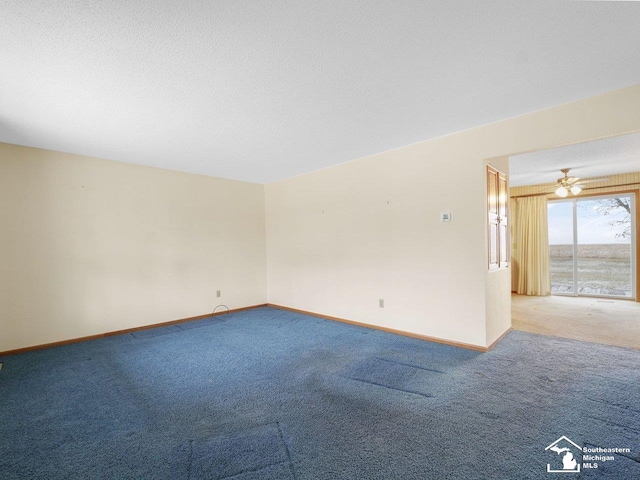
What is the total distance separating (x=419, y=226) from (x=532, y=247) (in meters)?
4.76

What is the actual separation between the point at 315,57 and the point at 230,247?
419 cm

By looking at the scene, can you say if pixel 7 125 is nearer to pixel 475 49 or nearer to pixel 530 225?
pixel 475 49

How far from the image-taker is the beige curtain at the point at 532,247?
21.9ft

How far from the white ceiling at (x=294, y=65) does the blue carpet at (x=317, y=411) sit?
255cm

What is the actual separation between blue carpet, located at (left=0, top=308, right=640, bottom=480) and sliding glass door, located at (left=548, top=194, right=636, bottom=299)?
164 inches

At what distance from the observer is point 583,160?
4.75 metres

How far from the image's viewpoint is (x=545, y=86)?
2439 millimetres

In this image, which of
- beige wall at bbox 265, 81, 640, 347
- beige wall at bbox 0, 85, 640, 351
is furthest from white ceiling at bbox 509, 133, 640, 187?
beige wall at bbox 0, 85, 640, 351

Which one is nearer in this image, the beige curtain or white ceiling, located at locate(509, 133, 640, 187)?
white ceiling, located at locate(509, 133, 640, 187)

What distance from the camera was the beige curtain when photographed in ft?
21.9

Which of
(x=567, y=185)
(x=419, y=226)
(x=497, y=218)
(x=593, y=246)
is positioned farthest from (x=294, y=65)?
(x=593, y=246)

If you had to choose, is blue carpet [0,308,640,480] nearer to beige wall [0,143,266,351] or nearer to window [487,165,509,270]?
beige wall [0,143,266,351]

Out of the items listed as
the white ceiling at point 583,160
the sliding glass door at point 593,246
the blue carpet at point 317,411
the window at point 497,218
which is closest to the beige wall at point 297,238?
the window at point 497,218

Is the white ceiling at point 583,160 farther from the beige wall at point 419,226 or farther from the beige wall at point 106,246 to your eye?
the beige wall at point 106,246
